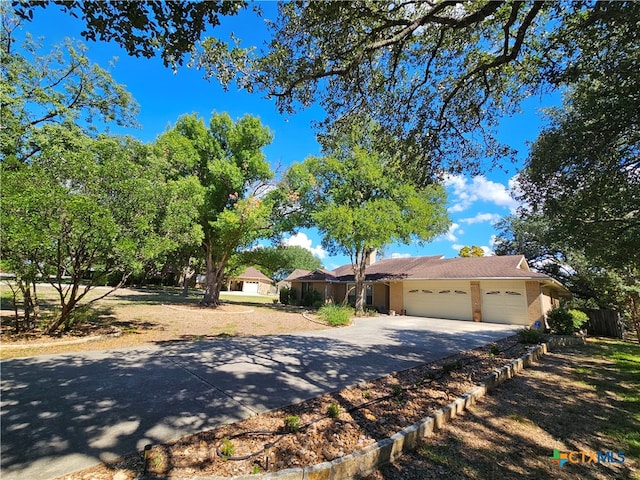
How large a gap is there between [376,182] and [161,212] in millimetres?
13496

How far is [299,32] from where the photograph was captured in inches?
227

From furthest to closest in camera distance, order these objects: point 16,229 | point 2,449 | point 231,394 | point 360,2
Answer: point 16,229, point 360,2, point 231,394, point 2,449

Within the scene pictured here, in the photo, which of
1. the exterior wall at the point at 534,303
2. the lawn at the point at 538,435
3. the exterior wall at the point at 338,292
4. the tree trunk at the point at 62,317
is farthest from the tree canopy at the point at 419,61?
the exterior wall at the point at 338,292

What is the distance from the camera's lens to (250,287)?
55.4 meters

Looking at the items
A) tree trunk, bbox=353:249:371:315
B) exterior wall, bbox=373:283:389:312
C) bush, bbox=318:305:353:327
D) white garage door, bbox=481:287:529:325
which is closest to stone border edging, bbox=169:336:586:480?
bush, bbox=318:305:353:327

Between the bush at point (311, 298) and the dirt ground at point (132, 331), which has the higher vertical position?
the bush at point (311, 298)

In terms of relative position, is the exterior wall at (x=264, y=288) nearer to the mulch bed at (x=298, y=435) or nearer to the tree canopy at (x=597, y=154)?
the tree canopy at (x=597, y=154)

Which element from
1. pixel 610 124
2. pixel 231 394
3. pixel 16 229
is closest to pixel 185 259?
pixel 16 229

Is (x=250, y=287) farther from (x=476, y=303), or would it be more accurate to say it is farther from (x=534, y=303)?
(x=534, y=303)

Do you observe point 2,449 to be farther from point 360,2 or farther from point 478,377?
point 360,2

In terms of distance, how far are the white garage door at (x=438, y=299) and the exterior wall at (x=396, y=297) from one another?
37 cm

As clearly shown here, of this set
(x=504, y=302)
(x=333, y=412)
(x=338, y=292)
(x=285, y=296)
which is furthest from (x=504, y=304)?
(x=285, y=296)

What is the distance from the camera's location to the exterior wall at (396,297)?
71.0ft

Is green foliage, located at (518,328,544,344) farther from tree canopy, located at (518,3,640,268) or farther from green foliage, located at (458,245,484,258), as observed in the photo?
green foliage, located at (458,245,484,258)
